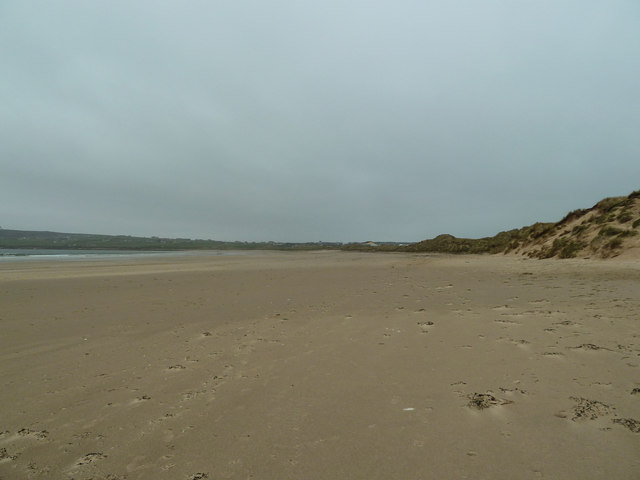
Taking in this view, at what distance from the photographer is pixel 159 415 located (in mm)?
2799

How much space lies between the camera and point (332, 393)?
3084mm

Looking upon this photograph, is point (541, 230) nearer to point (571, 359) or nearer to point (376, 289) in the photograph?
point (376, 289)

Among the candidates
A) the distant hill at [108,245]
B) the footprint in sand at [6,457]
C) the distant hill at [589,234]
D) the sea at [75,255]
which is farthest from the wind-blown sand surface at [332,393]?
the distant hill at [108,245]

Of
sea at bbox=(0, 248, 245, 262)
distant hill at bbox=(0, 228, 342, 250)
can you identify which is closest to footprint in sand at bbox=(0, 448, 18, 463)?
sea at bbox=(0, 248, 245, 262)

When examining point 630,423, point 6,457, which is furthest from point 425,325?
point 6,457

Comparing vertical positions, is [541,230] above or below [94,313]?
above

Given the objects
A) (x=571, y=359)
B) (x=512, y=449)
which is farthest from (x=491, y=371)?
(x=512, y=449)

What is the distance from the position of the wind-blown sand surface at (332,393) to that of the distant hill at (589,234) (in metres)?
9.13

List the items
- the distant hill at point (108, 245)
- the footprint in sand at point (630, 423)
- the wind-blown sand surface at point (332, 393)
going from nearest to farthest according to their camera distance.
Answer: the wind-blown sand surface at point (332, 393) < the footprint in sand at point (630, 423) < the distant hill at point (108, 245)

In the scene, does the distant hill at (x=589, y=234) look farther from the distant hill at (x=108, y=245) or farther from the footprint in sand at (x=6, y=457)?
the distant hill at (x=108, y=245)

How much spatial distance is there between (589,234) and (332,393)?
61.8 ft

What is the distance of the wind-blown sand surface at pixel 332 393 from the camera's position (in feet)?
6.87

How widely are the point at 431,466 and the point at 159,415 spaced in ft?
7.59

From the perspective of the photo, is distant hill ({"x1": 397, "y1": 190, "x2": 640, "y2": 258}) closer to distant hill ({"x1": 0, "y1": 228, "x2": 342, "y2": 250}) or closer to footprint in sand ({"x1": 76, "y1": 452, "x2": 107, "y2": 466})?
footprint in sand ({"x1": 76, "y1": 452, "x2": 107, "y2": 466})
